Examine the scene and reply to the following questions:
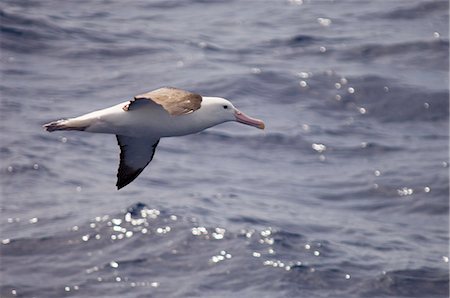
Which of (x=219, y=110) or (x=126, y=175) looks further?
(x=126, y=175)

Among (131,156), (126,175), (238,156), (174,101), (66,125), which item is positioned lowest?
(238,156)

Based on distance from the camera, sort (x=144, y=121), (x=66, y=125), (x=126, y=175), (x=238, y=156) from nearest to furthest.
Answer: (x=66, y=125)
(x=144, y=121)
(x=126, y=175)
(x=238, y=156)

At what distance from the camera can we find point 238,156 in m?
26.0

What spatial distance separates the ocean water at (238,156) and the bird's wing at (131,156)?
19.3 feet

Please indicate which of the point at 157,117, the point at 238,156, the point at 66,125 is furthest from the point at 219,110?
the point at 238,156

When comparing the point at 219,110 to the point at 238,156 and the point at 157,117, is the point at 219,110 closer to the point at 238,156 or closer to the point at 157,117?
the point at 157,117

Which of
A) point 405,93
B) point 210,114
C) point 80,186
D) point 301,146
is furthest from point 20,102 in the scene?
point 210,114

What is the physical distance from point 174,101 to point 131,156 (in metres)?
2.29

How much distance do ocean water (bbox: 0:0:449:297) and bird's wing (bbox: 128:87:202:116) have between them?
7.80 m

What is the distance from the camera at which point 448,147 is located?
2712 cm

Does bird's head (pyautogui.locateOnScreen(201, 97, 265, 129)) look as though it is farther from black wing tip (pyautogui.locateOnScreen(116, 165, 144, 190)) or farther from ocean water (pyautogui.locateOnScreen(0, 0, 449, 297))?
ocean water (pyautogui.locateOnScreen(0, 0, 449, 297))

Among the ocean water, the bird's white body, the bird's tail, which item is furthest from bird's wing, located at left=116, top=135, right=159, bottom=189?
the ocean water

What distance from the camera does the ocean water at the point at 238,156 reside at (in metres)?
21.7

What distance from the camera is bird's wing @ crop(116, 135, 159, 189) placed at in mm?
15086
